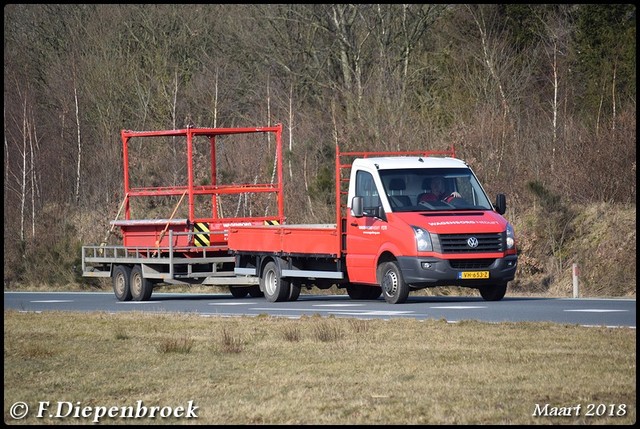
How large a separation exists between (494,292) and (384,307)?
2.73 m

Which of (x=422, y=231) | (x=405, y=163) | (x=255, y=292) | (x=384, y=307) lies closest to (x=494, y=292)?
(x=422, y=231)

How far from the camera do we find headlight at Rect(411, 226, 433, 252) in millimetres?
23969

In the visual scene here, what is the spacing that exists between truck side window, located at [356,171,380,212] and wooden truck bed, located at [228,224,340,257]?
0.89 m

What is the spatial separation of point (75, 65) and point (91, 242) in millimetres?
13021

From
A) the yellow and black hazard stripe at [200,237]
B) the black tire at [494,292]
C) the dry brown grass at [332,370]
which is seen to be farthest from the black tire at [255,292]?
the dry brown grass at [332,370]

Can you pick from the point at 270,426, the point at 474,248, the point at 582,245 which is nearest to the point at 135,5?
the point at 582,245

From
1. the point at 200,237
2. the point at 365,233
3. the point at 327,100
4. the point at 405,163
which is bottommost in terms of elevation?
the point at 200,237

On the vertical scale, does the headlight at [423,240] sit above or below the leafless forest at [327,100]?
below

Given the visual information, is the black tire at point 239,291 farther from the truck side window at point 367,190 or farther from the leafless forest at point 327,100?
the leafless forest at point 327,100

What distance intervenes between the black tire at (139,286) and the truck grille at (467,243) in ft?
25.1

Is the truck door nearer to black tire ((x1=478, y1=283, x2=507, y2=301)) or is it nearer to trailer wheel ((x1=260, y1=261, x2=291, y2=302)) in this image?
trailer wheel ((x1=260, y1=261, x2=291, y2=302))

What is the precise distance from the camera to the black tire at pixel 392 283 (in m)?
24.3
